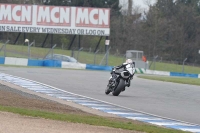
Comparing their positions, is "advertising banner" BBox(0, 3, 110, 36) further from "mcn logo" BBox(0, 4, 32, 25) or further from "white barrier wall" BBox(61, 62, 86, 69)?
"white barrier wall" BBox(61, 62, 86, 69)

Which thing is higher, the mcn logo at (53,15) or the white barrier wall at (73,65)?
the mcn logo at (53,15)

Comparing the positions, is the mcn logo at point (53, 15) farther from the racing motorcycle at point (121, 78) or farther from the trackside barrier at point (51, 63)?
the racing motorcycle at point (121, 78)

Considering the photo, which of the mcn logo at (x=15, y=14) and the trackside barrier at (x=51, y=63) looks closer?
the trackside barrier at (x=51, y=63)

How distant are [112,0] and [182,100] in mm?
61734

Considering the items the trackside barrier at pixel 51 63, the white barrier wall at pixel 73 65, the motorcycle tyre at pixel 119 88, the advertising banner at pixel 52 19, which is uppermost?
the advertising banner at pixel 52 19

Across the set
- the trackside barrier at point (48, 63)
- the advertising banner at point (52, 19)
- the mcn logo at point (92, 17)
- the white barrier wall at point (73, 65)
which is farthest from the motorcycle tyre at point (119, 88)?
the mcn logo at point (92, 17)

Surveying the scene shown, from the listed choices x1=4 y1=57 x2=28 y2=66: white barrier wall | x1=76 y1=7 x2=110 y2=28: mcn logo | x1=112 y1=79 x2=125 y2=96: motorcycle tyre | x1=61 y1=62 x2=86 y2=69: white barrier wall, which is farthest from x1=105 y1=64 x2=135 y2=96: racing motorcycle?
x1=76 y1=7 x2=110 y2=28: mcn logo

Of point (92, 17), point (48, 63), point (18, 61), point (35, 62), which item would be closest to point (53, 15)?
point (92, 17)

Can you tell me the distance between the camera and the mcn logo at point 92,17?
5330cm

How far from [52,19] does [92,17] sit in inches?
147

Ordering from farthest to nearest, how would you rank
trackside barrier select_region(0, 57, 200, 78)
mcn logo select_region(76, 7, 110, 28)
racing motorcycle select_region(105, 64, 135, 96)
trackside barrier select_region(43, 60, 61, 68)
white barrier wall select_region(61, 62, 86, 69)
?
mcn logo select_region(76, 7, 110, 28) < white barrier wall select_region(61, 62, 86, 69) < trackside barrier select_region(43, 60, 61, 68) < trackside barrier select_region(0, 57, 200, 78) < racing motorcycle select_region(105, 64, 135, 96)

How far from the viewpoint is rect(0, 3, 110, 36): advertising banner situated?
52.7m

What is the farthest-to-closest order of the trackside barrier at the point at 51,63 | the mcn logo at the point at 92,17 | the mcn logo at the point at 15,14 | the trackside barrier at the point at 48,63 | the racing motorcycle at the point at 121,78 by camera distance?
the mcn logo at the point at 92,17 < the mcn logo at the point at 15,14 < the trackside barrier at the point at 51,63 < the trackside barrier at the point at 48,63 < the racing motorcycle at the point at 121,78

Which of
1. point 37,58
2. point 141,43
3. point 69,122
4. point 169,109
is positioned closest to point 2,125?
point 69,122
